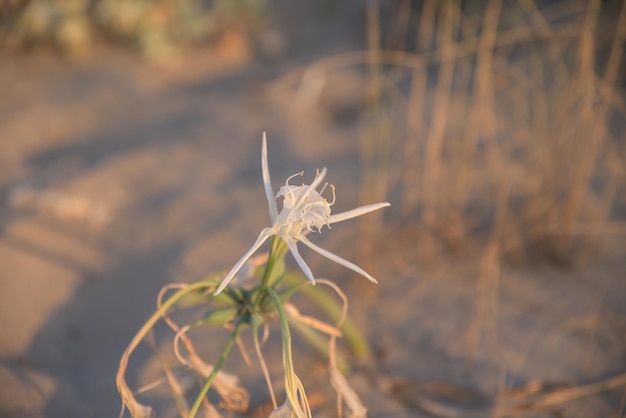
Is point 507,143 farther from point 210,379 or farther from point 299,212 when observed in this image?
point 210,379

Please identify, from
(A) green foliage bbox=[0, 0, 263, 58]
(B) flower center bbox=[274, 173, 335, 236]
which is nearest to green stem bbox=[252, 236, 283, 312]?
(B) flower center bbox=[274, 173, 335, 236]

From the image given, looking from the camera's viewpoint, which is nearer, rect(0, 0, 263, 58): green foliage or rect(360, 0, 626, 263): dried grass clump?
rect(360, 0, 626, 263): dried grass clump

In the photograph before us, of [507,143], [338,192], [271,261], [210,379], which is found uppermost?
[507,143]

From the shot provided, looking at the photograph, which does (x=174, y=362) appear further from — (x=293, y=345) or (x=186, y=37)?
(x=186, y=37)

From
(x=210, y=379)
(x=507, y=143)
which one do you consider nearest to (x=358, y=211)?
(x=210, y=379)

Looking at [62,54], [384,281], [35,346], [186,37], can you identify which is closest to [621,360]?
[384,281]

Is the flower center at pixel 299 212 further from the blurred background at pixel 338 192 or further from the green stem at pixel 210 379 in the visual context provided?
the blurred background at pixel 338 192

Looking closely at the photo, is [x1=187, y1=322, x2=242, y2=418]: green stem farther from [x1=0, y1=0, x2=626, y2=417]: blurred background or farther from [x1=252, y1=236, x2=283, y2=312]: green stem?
[x1=0, y1=0, x2=626, y2=417]: blurred background

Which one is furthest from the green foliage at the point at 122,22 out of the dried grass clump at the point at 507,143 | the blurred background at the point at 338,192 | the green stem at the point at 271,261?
the green stem at the point at 271,261
